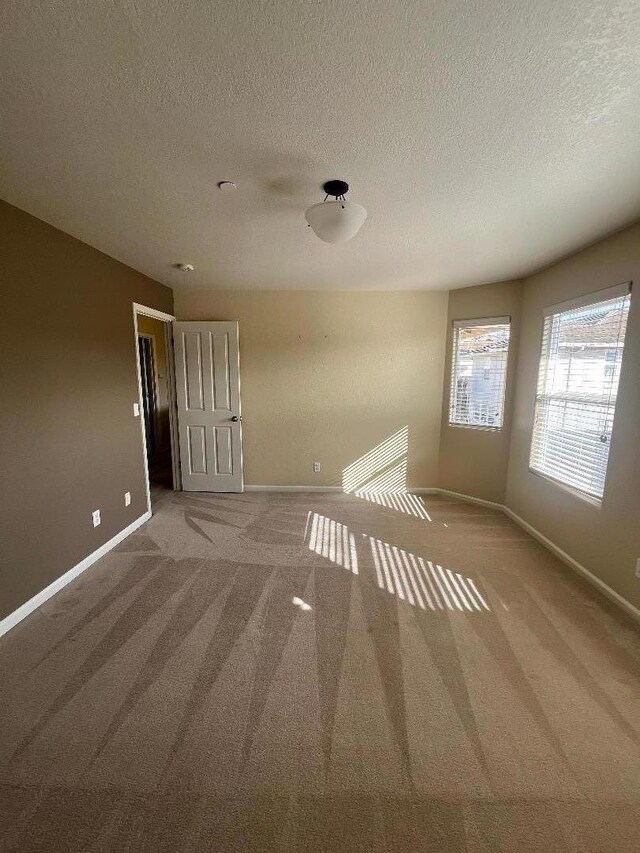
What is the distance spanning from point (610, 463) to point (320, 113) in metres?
2.71

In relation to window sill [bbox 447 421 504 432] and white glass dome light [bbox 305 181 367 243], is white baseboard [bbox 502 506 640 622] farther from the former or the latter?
white glass dome light [bbox 305 181 367 243]

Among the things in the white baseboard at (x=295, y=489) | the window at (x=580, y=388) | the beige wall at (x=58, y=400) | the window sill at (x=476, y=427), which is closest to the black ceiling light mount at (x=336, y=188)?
the beige wall at (x=58, y=400)

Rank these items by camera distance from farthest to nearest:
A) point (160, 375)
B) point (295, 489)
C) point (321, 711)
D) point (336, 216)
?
point (160, 375)
point (295, 489)
point (336, 216)
point (321, 711)

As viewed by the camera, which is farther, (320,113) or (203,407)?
(203,407)

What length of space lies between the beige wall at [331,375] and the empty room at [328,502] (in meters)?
0.19

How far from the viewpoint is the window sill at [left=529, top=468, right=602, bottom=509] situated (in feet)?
7.93

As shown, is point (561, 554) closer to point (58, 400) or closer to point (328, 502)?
point (328, 502)

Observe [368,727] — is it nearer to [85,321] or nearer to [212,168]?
[212,168]

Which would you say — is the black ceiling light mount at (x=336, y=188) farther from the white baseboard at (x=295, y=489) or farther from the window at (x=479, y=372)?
the white baseboard at (x=295, y=489)

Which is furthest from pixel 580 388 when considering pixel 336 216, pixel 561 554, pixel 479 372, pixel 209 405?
pixel 209 405

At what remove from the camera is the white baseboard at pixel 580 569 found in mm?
2086

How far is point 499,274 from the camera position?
3.24 meters

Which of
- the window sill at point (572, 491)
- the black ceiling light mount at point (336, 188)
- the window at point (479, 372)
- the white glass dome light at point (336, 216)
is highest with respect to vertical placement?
the black ceiling light mount at point (336, 188)

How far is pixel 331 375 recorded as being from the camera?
13.4ft
